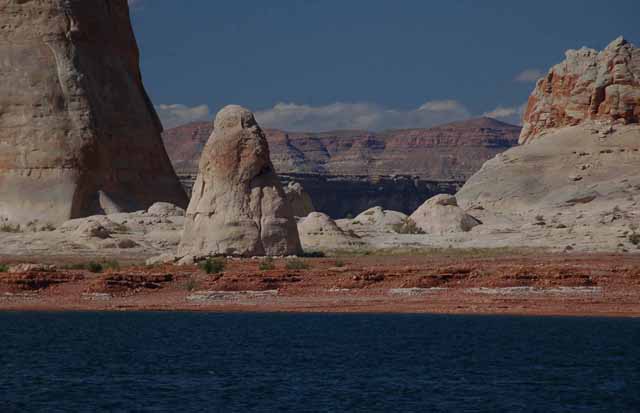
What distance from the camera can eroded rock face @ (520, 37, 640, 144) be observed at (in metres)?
71.4

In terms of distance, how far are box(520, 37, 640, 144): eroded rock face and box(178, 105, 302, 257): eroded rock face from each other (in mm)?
32860

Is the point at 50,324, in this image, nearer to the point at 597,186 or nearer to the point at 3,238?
the point at 3,238

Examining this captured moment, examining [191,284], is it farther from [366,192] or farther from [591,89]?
[366,192]

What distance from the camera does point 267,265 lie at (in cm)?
4059

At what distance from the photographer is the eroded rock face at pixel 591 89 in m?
71.4

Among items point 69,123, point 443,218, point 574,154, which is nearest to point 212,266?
point 69,123

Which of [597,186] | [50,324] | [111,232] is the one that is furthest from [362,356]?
[597,186]

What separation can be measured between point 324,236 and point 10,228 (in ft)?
45.0

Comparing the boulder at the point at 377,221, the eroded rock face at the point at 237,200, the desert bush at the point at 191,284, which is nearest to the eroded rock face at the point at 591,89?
the boulder at the point at 377,221

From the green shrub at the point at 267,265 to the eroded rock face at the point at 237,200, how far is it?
0.69m

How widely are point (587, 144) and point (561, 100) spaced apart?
15.5ft

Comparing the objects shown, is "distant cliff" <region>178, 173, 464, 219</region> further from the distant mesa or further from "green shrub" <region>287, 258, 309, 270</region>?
"green shrub" <region>287, 258, 309, 270</region>

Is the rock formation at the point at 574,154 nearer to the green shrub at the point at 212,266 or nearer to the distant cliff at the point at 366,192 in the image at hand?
the green shrub at the point at 212,266

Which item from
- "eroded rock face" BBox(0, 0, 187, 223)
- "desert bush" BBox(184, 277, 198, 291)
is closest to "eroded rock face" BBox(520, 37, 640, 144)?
"eroded rock face" BBox(0, 0, 187, 223)
